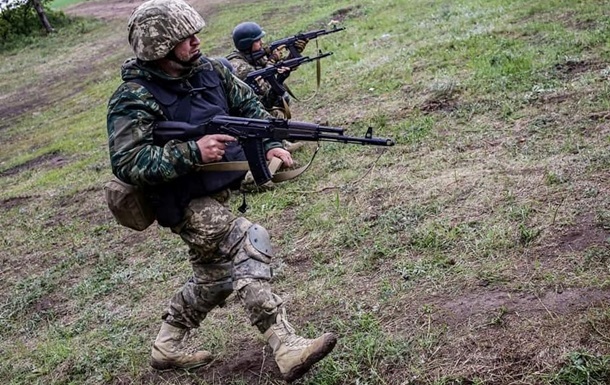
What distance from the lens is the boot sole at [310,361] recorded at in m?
3.30

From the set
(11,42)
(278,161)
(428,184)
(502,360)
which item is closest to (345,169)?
(428,184)

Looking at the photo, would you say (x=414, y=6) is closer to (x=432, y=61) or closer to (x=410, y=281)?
(x=432, y=61)

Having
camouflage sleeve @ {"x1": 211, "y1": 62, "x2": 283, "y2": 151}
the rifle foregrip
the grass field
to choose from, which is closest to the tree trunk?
the grass field

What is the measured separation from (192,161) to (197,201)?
306 millimetres

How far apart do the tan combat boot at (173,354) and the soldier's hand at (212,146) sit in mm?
1191

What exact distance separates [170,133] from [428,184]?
117 inches

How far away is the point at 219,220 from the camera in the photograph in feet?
11.6

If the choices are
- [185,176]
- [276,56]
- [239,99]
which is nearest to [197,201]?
[185,176]

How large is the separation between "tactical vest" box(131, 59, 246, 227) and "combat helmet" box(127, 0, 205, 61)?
0.17 m

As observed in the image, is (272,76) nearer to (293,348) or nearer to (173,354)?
(173,354)

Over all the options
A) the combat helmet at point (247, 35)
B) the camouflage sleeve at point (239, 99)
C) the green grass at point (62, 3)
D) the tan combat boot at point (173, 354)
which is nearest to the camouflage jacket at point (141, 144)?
the camouflage sleeve at point (239, 99)

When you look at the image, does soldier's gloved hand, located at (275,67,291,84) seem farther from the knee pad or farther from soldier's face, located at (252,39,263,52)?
the knee pad

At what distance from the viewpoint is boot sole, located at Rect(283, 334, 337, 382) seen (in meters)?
3.30

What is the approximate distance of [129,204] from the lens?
140 inches
